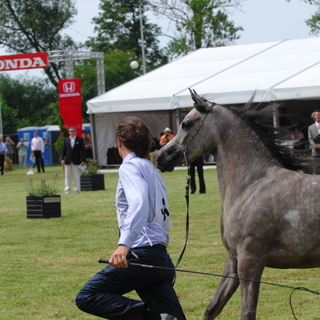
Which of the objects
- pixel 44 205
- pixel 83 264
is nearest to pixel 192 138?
pixel 83 264

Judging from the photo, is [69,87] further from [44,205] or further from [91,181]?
[44,205]

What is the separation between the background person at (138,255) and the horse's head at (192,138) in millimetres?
801

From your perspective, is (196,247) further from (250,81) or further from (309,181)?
(250,81)

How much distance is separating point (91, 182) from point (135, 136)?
17000 millimetres

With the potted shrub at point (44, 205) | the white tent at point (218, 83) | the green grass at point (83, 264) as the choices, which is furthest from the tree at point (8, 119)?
the potted shrub at point (44, 205)

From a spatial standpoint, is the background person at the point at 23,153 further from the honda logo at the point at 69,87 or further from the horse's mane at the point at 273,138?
the horse's mane at the point at 273,138

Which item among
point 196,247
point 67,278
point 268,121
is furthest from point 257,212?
point 196,247

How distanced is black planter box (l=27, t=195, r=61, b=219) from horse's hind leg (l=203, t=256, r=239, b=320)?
9402mm

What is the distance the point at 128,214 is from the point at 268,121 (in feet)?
5.55

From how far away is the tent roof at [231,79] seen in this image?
25562mm

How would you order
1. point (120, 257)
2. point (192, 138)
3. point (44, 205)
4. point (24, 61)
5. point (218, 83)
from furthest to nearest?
1. point (24, 61)
2. point (218, 83)
3. point (44, 205)
4. point (192, 138)
5. point (120, 257)

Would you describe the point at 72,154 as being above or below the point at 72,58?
below

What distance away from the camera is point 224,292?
5.77 m

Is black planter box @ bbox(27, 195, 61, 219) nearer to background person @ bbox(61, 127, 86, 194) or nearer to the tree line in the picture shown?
background person @ bbox(61, 127, 86, 194)
